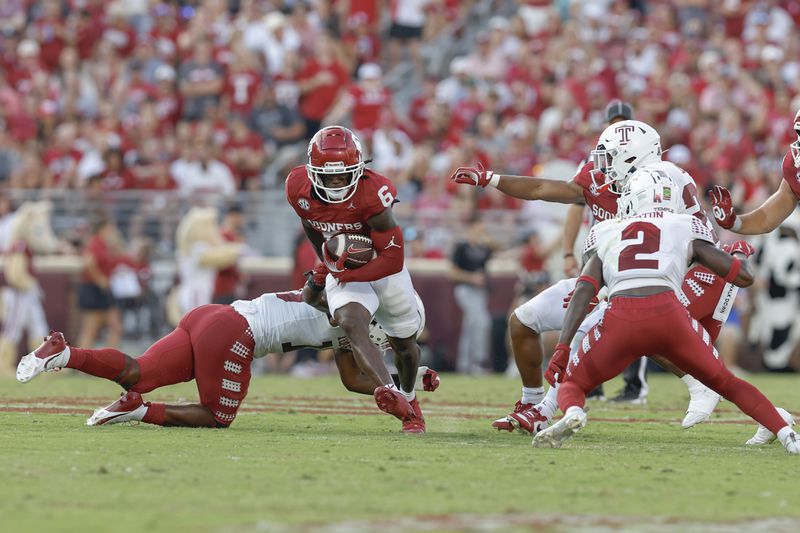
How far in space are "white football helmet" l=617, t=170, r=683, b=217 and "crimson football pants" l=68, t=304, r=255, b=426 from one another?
7.10 ft

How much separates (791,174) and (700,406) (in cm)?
169

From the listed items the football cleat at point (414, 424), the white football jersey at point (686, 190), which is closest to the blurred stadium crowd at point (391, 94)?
the white football jersey at point (686, 190)

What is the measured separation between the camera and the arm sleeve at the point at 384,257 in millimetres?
7824

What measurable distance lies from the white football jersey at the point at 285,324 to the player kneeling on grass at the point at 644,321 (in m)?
1.53

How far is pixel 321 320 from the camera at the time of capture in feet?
26.4

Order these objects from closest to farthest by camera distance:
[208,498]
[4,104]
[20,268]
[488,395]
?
[208,498], [488,395], [20,268], [4,104]

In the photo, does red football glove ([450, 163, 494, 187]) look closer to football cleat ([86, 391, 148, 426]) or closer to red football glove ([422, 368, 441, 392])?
red football glove ([422, 368, 441, 392])

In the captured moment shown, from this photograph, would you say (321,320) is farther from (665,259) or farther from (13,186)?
(13,186)

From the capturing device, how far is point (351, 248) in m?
7.77

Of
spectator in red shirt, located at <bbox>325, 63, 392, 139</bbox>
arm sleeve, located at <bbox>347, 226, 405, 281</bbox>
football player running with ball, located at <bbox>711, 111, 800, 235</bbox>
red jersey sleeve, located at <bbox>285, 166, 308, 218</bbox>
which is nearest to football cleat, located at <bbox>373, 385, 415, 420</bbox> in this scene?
arm sleeve, located at <bbox>347, 226, 405, 281</bbox>

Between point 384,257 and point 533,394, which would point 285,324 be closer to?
point 384,257

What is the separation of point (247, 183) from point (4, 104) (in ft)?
11.7

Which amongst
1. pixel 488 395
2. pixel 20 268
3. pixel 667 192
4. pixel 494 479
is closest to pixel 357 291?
pixel 667 192

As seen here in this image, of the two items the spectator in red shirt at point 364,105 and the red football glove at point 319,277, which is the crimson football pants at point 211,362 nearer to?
→ the red football glove at point 319,277
